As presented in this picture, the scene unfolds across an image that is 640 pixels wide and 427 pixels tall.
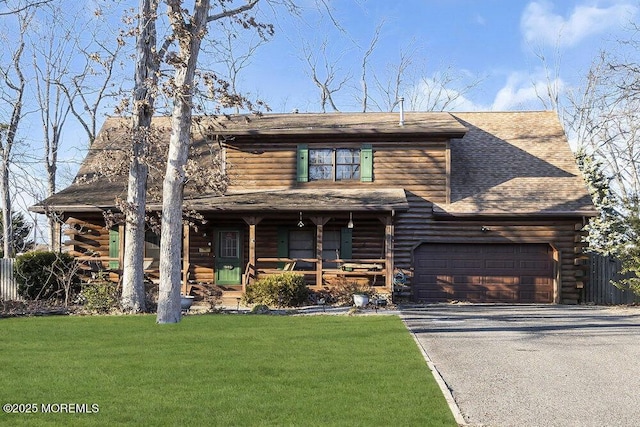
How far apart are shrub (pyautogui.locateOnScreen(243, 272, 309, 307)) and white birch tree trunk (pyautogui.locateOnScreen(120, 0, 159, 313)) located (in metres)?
3.17

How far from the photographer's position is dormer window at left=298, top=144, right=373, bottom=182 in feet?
64.3

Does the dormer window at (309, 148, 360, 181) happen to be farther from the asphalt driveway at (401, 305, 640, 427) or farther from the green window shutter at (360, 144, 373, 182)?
the asphalt driveway at (401, 305, 640, 427)

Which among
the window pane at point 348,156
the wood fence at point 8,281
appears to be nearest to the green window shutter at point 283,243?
the window pane at point 348,156

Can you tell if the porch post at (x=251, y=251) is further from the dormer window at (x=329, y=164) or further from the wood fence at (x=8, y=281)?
the wood fence at (x=8, y=281)

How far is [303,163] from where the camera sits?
1959 cm

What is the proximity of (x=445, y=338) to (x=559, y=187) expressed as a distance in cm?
1072

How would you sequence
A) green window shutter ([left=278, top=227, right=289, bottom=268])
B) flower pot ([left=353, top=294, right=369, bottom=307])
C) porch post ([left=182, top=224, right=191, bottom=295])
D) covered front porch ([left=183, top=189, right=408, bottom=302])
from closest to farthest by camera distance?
flower pot ([left=353, top=294, right=369, bottom=307]) < covered front porch ([left=183, top=189, right=408, bottom=302]) < porch post ([left=182, top=224, right=191, bottom=295]) < green window shutter ([left=278, top=227, right=289, bottom=268])

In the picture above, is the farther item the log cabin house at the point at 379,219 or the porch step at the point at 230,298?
the log cabin house at the point at 379,219

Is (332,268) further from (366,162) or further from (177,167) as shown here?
(177,167)

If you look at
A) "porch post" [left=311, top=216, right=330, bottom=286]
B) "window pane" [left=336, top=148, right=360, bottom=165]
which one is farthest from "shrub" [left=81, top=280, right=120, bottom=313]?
"window pane" [left=336, top=148, right=360, bottom=165]

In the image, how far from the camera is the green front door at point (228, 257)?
64.2ft

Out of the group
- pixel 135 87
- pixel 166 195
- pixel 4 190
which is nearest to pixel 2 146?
pixel 4 190

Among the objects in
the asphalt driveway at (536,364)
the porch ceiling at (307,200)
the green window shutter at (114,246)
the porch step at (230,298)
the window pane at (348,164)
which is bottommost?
the porch step at (230,298)

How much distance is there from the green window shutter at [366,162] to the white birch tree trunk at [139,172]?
23.0 ft
